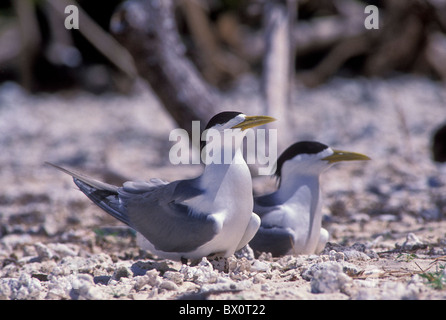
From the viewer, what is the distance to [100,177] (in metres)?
6.83

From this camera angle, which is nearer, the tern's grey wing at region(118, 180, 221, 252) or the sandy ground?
the sandy ground

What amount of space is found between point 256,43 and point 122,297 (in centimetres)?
1046

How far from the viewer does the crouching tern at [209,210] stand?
3.36 m

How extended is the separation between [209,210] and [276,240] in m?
0.70

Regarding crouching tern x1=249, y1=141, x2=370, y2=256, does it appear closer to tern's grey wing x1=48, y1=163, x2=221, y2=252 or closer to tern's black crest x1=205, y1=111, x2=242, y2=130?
tern's grey wing x1=48, y1=163, x2=221, y2=252

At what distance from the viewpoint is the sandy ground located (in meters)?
3.04

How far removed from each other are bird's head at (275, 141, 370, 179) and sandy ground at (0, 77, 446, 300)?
20.5 inches

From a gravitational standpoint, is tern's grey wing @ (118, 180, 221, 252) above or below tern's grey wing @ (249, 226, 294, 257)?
above

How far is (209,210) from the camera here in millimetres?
3377

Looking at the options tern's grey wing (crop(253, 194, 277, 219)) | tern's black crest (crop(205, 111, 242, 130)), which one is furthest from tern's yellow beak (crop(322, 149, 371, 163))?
tern's black crest (crop(205, 111, 242, 130))

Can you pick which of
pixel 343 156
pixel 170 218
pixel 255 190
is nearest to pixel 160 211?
pixel 170 218

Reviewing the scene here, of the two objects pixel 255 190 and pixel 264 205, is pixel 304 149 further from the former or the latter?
pixel 255 190

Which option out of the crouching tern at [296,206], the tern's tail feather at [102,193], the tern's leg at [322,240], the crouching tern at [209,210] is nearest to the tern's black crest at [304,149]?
the crouching tern at [296,206]
